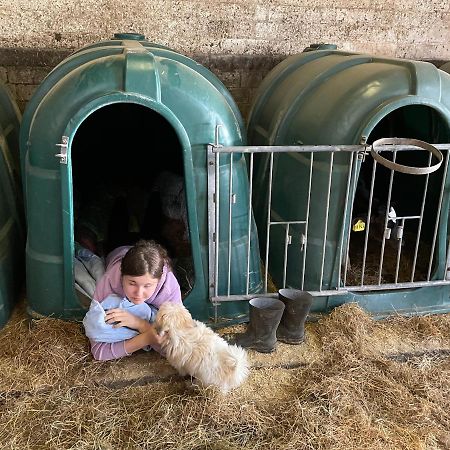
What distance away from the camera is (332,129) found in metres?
2.90

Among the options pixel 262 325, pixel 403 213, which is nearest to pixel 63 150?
pixel 262 325

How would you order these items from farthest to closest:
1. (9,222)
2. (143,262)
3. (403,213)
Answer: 1. (403,213)
2. (9,222)
3. (143,262)

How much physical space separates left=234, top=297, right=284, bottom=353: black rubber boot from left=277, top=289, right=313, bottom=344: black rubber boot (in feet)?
0.27

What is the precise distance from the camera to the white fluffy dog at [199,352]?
2295 millimetres

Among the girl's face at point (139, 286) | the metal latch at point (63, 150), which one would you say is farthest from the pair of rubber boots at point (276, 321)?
the metal latch at point (63, 150)

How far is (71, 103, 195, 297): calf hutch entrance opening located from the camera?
361cm

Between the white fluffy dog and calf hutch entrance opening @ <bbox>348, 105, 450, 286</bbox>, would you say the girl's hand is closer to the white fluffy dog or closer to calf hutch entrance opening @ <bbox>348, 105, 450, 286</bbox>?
the white fluffy dog

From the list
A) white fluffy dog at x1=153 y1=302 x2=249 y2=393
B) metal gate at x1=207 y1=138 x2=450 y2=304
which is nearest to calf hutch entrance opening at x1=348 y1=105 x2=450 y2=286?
metal gate at x1=207 y1=138 x2=450 y2=304

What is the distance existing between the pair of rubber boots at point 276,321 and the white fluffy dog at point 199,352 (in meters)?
0.36

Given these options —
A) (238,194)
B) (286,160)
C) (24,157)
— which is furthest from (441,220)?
(24,157)

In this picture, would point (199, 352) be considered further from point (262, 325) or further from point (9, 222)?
point (9, 222)

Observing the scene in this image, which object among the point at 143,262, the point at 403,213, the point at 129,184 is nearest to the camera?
the point at 143,262

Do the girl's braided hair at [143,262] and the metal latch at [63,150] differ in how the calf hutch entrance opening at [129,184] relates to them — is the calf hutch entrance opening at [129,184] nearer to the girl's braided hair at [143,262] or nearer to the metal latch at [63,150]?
the girl's braided hair at [143,262]

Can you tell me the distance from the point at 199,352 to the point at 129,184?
2.46m
